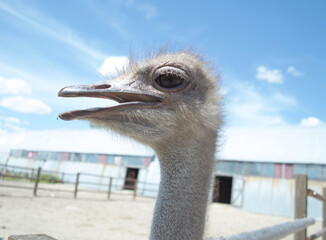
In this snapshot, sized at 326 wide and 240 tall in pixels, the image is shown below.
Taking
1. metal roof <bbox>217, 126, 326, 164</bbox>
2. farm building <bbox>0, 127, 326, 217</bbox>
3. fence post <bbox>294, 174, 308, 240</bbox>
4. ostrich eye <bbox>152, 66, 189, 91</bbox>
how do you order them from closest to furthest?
ostrich eye <bbox>152, 66, 189, 91</bbox> < fence post <bbox>294, 174, 308, 240</bbox> < farm building <bbox>0, 127, 326, 217</bbox> < metal roof <bbox>217, 126, 326, 164</bbox>

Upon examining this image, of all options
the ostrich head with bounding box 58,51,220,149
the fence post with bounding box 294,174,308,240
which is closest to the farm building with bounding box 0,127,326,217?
the fence post with bounding box 294,174,308,240

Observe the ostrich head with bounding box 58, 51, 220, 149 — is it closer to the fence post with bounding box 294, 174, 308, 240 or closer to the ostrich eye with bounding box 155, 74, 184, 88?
the ostrich eye with bounding box 155, 74, 184, 88

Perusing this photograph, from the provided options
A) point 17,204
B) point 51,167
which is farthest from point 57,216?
point 51,167

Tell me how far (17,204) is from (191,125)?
7736mm

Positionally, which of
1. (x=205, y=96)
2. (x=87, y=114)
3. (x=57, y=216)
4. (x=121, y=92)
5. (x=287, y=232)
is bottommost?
(x=57, y=216)

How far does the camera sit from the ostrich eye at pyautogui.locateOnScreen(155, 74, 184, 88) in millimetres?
1613

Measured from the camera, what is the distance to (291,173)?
16.0m

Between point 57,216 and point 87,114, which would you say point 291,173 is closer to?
point 57,216

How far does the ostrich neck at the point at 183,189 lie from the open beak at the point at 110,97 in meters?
0.27

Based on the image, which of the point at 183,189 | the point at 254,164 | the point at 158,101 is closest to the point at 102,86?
the point at 158,101

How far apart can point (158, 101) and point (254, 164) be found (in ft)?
55.4

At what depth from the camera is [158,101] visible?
1.57 m

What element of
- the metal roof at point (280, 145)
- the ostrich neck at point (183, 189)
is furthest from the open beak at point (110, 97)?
the metal roof at point (280, 145)

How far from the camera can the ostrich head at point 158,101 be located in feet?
4.82
